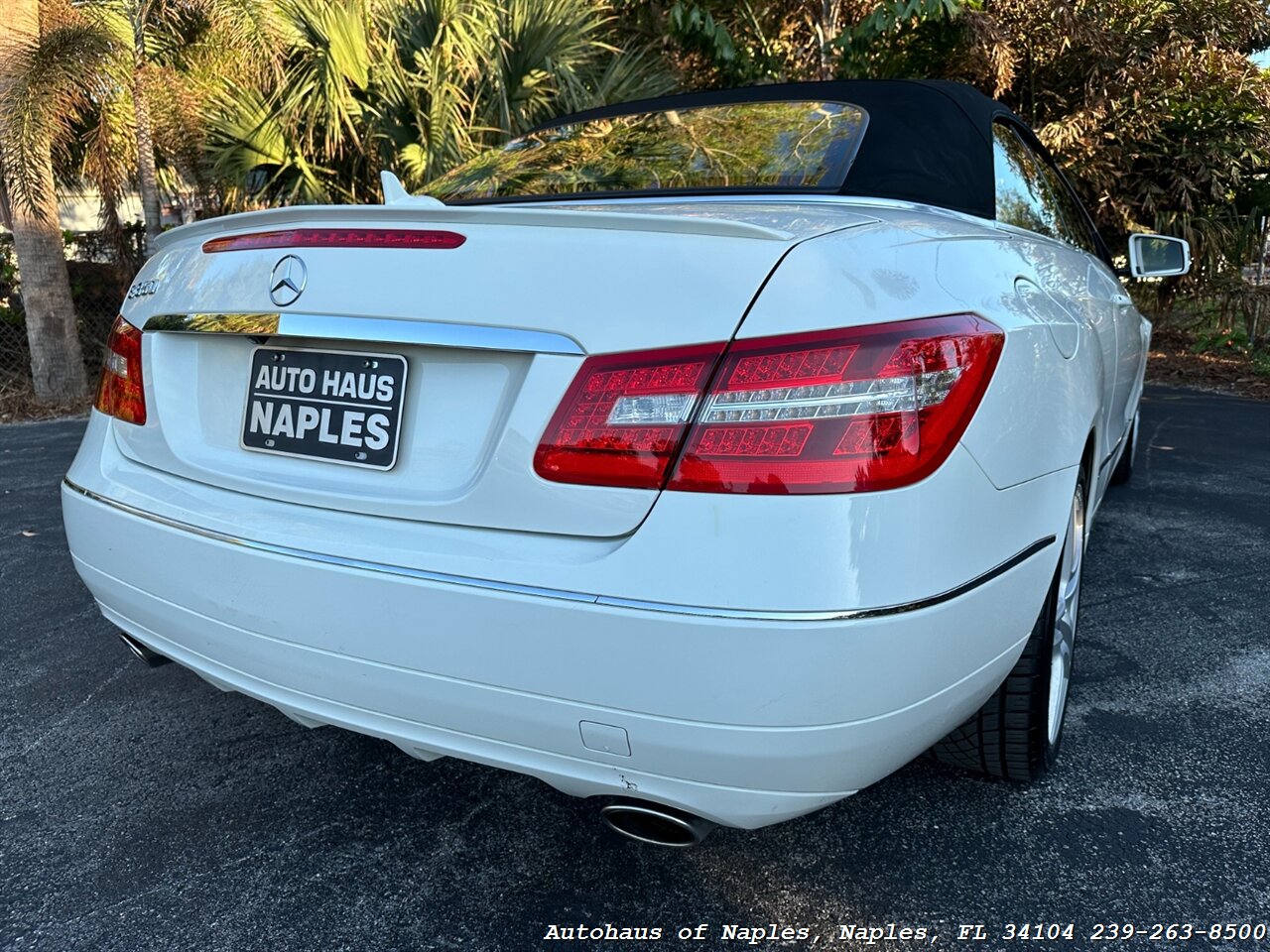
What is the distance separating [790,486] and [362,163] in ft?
23.8

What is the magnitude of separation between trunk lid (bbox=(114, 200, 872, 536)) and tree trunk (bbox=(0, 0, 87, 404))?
7.20m

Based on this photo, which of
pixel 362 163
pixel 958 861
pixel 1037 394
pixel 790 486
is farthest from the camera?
pixel 362 163

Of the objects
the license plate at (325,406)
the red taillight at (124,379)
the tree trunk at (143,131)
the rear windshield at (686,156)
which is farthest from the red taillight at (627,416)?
the tree trunk at (143,131)

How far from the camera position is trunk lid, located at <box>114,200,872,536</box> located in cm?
136

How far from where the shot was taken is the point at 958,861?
1.86 metres

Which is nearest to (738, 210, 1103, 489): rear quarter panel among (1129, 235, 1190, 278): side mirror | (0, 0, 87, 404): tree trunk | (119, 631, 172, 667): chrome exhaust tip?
(119, 631, 172, 667): chrome exhaust tip

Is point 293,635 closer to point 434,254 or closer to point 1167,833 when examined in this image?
point 434,254

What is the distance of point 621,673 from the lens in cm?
132

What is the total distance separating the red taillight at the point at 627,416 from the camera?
4.37 ft

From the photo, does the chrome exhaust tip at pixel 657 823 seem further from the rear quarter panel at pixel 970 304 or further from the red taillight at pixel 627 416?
the rear quarter panel at pixel 970 304

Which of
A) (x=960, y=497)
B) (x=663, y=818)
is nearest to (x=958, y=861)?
(x=663, y=818)

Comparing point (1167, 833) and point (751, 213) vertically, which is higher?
point (751, 213)

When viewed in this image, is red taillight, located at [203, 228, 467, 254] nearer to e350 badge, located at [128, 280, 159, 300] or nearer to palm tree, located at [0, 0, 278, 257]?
e350 badge, located at [128, 280, 159, 300]

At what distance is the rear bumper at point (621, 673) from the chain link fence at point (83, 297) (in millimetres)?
8108
